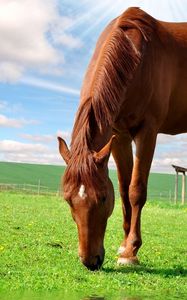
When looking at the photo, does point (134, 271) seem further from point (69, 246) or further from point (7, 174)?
point (7, 174)

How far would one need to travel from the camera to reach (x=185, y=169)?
107 feet

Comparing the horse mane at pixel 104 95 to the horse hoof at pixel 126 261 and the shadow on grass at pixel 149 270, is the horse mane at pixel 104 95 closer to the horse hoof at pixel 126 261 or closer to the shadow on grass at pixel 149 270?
the shadow on grass at pixel 149 270

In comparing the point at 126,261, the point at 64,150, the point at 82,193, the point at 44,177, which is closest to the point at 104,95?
the point at 64,150

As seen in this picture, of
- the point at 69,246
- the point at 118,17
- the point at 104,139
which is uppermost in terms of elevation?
the point at 118,17

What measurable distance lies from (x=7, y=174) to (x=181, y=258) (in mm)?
52206

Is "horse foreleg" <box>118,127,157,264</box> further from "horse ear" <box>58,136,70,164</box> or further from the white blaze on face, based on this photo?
the white blaze on face

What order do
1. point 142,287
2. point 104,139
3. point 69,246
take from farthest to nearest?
point 69,246 → point 104,139 → point 142,287

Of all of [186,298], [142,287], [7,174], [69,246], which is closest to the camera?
[186,298]

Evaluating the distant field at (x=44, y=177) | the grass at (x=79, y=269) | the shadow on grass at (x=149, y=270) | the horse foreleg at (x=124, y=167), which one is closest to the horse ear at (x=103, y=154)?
the grass at (x=79, y=269)

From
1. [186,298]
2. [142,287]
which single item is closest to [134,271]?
[142,287]

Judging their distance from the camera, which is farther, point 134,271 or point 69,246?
point 69,246

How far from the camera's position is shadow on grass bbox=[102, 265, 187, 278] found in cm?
646

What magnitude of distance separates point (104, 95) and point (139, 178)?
4.66 ft

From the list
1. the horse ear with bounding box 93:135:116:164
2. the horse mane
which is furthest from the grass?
the horse ear with bounding box 93:135:116:164
